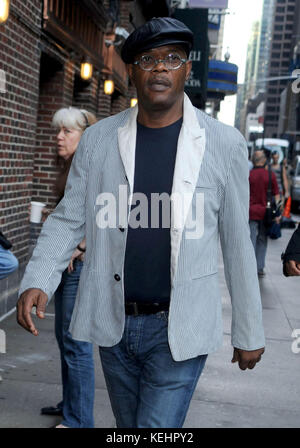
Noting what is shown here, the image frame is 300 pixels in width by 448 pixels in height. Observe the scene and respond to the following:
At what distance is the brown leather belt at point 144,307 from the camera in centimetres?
278

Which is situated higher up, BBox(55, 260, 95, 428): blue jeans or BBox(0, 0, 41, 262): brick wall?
BBox(0, 0, 41, 262): brick wall

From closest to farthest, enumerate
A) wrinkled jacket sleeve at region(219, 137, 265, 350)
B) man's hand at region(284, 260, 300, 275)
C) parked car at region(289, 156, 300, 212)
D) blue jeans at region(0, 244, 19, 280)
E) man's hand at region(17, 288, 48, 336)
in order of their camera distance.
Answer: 1. man's hand at region(17, 288, 48, 336)
2. wrinkled jacket sleeve at region(219, 137, 265, 350)
3. blue jeans at region(0, 244, 19, 280)
4. man's hand at region(284, 260, 300, 275)
5. parked car at region(289, 156, 300, 212)

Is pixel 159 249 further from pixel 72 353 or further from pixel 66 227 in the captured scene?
pixel 72 353

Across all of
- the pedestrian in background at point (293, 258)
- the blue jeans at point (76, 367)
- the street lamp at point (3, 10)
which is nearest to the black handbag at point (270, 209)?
the street lamp at point (3, 10)

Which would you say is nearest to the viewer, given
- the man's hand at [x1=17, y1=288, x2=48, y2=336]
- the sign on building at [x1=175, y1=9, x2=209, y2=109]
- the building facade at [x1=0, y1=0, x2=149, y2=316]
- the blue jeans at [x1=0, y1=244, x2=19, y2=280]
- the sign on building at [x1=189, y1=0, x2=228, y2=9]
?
the man's hand at [x1=17, y1=288, x2=48, y2=336]

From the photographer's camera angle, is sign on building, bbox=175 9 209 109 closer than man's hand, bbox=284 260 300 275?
No

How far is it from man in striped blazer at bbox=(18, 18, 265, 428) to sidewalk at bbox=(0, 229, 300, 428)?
2.15 m

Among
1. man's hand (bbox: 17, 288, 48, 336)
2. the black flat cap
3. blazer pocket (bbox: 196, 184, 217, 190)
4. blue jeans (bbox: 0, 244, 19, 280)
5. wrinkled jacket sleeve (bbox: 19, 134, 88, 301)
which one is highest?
the black flat cap

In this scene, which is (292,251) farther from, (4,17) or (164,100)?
(4,17)

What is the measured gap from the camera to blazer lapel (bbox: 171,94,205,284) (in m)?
2.75

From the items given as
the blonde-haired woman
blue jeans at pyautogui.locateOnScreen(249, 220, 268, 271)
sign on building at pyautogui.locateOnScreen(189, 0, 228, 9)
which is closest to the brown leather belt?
the blonde-haired woman

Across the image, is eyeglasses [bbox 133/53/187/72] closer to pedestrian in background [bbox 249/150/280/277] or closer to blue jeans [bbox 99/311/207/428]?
blue jeans [bbox 99/311/207/428]
